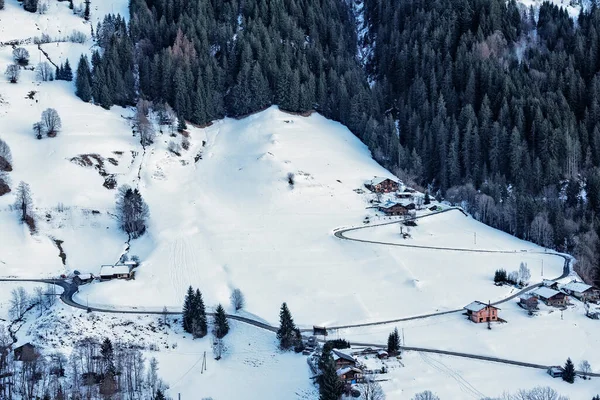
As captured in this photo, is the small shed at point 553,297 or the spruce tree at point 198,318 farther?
the small shed at point 553,297

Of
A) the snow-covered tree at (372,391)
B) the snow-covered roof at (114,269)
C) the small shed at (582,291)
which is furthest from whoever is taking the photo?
the snow-covered roof at (114,269)

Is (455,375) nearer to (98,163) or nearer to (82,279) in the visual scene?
(82,279)

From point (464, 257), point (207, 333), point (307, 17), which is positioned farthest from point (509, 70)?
point (207, 333)

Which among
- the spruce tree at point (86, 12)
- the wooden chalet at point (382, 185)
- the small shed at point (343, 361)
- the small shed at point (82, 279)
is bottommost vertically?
the small shed at point (343, 361)

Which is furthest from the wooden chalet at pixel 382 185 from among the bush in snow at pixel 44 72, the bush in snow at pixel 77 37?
the bush in snow at pixel 77 37

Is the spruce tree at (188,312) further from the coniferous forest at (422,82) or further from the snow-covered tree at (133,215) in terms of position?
the coniferous forest at (422,82)

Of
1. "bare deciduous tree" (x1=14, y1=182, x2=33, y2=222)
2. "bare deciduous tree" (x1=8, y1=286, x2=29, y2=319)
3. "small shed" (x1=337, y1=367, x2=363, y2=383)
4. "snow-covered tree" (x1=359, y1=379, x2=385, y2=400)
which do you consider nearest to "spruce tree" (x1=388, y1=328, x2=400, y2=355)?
"small shed" (x1=337, y1=367, x2=363, y2=383)

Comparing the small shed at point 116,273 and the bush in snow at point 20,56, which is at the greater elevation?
the bush in snow at point 20,56

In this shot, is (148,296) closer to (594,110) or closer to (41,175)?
(41,175)
